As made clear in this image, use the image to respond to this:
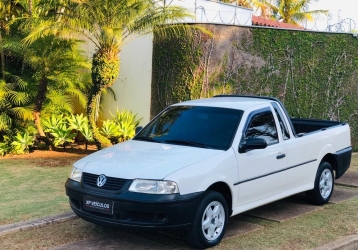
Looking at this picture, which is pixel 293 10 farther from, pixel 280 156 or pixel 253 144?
pixel 253 144

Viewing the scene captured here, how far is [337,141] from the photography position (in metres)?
8.48

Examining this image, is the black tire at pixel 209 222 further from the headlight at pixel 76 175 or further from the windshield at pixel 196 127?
the headlight at pixel 76 175

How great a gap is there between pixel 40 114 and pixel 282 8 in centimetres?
2156

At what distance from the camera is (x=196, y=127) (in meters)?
6.75

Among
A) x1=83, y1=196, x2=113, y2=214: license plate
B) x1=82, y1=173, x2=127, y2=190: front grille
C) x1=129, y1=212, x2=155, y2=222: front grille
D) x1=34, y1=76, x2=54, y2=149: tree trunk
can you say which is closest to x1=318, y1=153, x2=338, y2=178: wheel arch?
x1=129, y1=212, x2=155, y2=222: front grille

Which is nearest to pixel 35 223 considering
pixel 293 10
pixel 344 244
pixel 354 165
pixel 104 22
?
pixel 344 244

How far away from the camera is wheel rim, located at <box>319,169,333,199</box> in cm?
806

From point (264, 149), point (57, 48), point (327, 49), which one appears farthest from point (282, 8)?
point (264, 149)

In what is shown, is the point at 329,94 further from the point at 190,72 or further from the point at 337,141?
the point at 337,141

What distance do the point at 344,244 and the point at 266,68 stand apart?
834 centimetres

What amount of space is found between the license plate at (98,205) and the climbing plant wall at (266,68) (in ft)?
26.8

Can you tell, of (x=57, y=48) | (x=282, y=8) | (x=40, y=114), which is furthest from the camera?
(x=282, y=8)

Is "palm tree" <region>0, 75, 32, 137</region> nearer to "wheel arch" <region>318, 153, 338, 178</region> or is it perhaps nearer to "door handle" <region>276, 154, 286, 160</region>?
"wheel arch" <region>318, 153, 338, 178</region>

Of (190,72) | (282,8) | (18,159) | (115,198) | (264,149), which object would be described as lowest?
(18,159)
